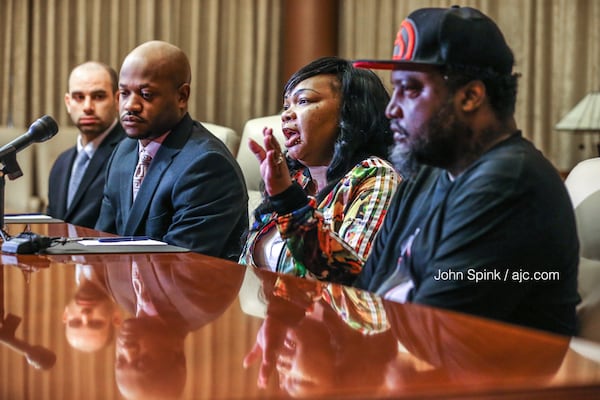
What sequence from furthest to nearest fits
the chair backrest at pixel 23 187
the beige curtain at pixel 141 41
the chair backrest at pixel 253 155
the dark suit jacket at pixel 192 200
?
the beige curtain at pixel 141 41 → the chair backrest at pixel 23 187 → the chair backrest at pixel 253 155 → the dark suit jacket at pixel 192 200

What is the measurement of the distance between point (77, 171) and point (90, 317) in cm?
381

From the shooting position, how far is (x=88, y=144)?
511 centimetres

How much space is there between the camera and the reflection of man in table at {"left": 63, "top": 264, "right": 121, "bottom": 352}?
1209 mm

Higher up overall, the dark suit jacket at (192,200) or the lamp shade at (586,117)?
the lamp shade at (586,117)

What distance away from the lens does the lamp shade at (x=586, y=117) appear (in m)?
5.45

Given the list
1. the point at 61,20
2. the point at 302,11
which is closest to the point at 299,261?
the point at 302,11

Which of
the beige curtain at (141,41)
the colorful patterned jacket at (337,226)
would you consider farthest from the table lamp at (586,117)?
the colorful patterned jacket at (337,226)

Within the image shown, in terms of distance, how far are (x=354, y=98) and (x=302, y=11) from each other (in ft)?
12.5

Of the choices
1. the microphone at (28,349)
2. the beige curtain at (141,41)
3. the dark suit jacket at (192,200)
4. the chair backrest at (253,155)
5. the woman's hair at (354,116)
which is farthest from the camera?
the beige curtain at (141,41)

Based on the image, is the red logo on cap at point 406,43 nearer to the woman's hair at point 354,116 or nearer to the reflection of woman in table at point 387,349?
the reflection of woman in table at point 387,349

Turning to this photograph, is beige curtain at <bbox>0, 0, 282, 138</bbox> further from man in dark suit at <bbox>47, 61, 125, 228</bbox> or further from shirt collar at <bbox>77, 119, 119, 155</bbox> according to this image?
shirt collar at <bbox>77, 119, 119, 155</bbox>

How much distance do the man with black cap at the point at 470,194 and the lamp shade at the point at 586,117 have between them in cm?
372

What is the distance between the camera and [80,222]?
4598 mm

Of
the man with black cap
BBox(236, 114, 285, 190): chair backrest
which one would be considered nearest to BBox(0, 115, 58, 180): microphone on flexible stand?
the man with black cap
